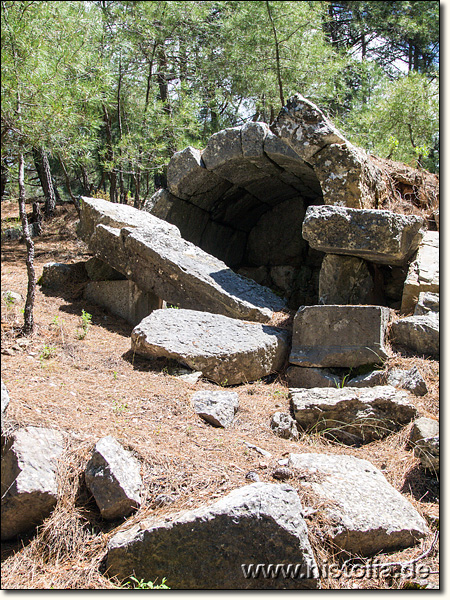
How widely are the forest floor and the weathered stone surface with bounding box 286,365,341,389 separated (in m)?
0.14

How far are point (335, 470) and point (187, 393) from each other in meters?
1.39

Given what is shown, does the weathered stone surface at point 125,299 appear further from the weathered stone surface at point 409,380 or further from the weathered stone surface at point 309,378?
the weathered stone surface at point 409,380

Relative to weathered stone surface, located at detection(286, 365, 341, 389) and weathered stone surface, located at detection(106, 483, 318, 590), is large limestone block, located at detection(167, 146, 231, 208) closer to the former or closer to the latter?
weathered stone surface, located at detection(286, 365, 341, 389)

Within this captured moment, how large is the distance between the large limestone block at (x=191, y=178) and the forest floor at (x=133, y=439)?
8.92 ft

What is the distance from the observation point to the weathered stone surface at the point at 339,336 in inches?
182

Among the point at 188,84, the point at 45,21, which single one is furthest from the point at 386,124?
the point at 45,21

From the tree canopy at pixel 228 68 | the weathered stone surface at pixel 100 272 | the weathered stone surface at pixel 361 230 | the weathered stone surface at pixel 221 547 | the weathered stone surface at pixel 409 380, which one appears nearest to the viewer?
the weathered stone surface at pixel 221 547

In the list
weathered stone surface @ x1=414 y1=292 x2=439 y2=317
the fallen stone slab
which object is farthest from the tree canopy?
weathered stone surface @ x1=414 y1=292 x2=439 y2=317

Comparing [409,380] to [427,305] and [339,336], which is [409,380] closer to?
[339,336]

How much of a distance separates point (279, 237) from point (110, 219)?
154 inches

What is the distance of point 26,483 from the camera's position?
8.60ft

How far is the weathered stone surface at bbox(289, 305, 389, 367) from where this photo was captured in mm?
4617

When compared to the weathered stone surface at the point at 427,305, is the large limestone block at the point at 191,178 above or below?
above

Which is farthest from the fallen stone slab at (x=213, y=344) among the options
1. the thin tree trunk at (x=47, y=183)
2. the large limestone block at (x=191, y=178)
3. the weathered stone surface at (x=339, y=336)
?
the thin tree trunk at (x=47, y=183)
